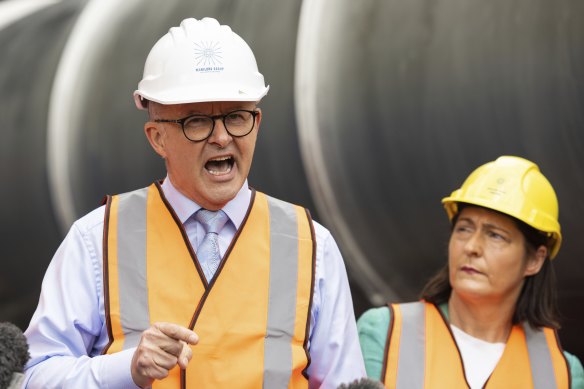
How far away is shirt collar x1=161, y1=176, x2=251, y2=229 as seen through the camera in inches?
64.4

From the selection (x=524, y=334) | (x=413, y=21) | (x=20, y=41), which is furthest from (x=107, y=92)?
(x=524, y=334)

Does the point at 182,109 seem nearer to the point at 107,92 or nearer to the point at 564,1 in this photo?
the point at 564,1

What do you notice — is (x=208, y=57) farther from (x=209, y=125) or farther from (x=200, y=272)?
(x=200, y=272)

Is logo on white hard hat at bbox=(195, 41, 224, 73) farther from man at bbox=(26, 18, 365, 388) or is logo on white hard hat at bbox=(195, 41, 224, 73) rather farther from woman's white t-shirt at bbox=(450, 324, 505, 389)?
woman's white t-shirt at bbox=(450, 324, 505, 389)

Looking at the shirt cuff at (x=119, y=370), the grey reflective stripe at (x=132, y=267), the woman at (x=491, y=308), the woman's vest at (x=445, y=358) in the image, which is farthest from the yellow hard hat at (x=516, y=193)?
the shirt cuff at (x=119, y=370)

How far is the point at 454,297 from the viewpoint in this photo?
7.48 feet

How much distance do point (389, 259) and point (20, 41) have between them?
1512 mm

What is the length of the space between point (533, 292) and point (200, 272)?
102 cm

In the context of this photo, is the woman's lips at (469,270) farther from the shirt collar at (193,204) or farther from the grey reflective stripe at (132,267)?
the grey reflective stripe at (132,267)

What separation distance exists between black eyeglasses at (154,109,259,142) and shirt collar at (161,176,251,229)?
15 cm

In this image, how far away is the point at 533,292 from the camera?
7.47ft

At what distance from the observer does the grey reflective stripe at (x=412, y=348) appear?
2113mm

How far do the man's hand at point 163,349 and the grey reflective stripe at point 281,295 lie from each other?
21cm

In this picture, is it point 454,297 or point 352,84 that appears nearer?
point 454,297
